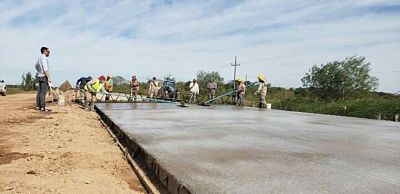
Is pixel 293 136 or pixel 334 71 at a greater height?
pixel 334 71

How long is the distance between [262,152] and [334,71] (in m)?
38.4

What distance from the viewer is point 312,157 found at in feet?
12.7

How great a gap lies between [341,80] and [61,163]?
38508 millimetres

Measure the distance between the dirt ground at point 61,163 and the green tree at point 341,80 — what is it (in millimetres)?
34611

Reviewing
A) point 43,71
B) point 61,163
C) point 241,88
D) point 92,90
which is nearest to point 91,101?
point 92,90

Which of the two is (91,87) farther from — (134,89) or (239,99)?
(134,89)

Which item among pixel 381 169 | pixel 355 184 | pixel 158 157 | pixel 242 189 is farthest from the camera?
pixel 158 157

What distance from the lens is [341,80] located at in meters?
39.3

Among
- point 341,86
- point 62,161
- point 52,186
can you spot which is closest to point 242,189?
point 52,186

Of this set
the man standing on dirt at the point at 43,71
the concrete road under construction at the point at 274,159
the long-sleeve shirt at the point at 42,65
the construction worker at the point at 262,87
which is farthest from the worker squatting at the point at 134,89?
the concrete road under construction at the point at 274,159

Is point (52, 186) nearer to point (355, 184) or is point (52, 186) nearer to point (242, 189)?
point (242, 189)

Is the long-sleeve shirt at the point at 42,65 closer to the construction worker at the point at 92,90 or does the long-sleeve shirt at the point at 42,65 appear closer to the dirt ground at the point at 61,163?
the dirt ground at the point at 61,163

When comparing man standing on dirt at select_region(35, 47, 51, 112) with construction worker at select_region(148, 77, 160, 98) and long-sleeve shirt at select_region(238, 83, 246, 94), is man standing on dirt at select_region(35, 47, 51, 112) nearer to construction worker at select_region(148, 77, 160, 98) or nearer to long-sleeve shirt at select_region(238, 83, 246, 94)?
long-sleeve shirt at select_region(238, 83, 246, 94)

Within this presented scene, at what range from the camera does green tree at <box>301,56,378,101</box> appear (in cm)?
3778
